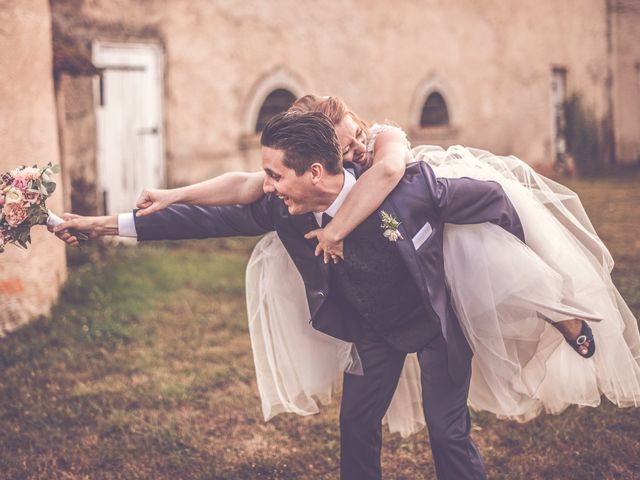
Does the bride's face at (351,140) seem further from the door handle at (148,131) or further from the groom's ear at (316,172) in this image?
the door handle at (148,131)

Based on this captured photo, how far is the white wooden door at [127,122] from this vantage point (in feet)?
29.6

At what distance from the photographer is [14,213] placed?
292 centimetres

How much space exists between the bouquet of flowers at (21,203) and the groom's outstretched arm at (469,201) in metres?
1.56

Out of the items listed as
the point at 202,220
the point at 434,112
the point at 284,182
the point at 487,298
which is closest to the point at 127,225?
the point at 202,220

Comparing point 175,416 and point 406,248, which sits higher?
point 406,248

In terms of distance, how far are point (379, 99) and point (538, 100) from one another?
531 cm

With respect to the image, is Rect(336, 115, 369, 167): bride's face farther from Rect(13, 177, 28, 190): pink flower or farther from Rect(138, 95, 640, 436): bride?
Rect(13, 177, 28, 190): pink flower

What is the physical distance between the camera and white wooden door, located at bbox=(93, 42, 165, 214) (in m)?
9.01

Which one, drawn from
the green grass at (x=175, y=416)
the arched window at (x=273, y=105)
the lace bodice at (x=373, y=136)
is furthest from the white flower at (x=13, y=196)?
the arched window at (x=273, y=105)

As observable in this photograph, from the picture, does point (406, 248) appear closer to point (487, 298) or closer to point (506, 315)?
point (487, 298)

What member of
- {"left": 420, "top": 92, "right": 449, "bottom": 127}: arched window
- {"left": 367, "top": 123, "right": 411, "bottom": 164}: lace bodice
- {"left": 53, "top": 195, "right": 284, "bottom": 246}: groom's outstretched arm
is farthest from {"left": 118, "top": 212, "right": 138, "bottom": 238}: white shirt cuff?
{"left": 420, "top": 92, "right": 449, "bottom": 127}: arched window

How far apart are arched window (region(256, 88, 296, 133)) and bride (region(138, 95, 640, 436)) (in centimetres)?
760

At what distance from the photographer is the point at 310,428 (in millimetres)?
4391

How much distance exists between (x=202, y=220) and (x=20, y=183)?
75 centimetres
